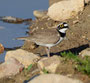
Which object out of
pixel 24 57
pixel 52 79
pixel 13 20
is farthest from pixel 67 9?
pixel 52 79

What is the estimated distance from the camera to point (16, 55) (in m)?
8.39

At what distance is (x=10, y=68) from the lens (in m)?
7.46

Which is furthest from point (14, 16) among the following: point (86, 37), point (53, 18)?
point (86, 37)

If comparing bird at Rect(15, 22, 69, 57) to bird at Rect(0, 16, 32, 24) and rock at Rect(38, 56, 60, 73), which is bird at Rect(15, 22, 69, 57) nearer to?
rock at Rect(38, 56, 60, 73)

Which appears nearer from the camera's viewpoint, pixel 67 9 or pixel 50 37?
pixel 50 37

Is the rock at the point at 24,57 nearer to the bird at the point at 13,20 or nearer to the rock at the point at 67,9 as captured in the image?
the rock at the point at 67,9

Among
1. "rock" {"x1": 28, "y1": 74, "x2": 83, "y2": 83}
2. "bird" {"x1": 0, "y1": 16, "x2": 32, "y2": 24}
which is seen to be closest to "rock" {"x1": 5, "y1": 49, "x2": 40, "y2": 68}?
"rock" {"x1": 28, "y1": 74, "x2": 83, "y2": 83}

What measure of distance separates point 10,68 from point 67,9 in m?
5.90

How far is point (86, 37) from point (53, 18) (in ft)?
8.59

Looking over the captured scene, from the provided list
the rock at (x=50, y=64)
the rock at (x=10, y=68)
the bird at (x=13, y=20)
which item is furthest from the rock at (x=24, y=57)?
the bird at (x=13, y=20)

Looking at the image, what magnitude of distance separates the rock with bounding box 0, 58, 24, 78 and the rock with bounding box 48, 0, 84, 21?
5.54 meters

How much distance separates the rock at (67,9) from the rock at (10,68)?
5537mm

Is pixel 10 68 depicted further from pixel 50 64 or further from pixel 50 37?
pixel 50 37

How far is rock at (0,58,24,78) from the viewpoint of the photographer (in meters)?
7.39
